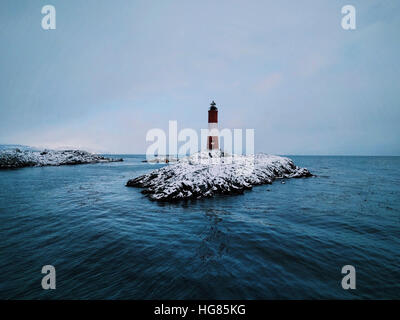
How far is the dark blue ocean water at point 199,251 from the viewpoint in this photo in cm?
566

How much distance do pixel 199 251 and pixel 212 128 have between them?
3276 cm

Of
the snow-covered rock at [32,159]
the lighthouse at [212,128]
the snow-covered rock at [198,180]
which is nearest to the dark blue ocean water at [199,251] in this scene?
the snow-covered rock at [198,180]

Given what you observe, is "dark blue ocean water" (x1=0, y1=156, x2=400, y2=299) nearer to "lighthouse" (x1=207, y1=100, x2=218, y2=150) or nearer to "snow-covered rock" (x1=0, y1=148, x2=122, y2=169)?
"lighthouse" (x1=207, y1=100, x2=218, y2=150)

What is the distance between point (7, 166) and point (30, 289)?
76227 mm

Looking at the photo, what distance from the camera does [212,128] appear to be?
127 feet

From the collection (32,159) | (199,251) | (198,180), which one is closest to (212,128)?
(198,180)

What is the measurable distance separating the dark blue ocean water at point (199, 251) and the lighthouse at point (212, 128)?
79.6ft

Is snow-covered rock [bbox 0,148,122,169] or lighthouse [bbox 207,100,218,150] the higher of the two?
lighthouse [bbox 207,100,218,150]

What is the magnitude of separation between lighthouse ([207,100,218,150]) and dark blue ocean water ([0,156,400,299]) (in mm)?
24249

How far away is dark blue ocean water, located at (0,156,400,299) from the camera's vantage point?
5.66 meters

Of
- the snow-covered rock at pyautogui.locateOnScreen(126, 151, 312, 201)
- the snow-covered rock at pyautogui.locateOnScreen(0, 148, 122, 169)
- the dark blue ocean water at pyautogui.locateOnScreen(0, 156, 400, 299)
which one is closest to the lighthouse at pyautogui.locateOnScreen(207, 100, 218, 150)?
the snow-covered rock at pyautogui.locateOnScreen(126, 151, 312, 201)

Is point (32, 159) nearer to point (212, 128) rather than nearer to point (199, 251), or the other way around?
point (212, 128)

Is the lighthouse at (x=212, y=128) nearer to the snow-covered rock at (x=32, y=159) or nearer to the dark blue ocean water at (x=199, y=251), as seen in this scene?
the dark blue ocean water at (x=199, y=251)
